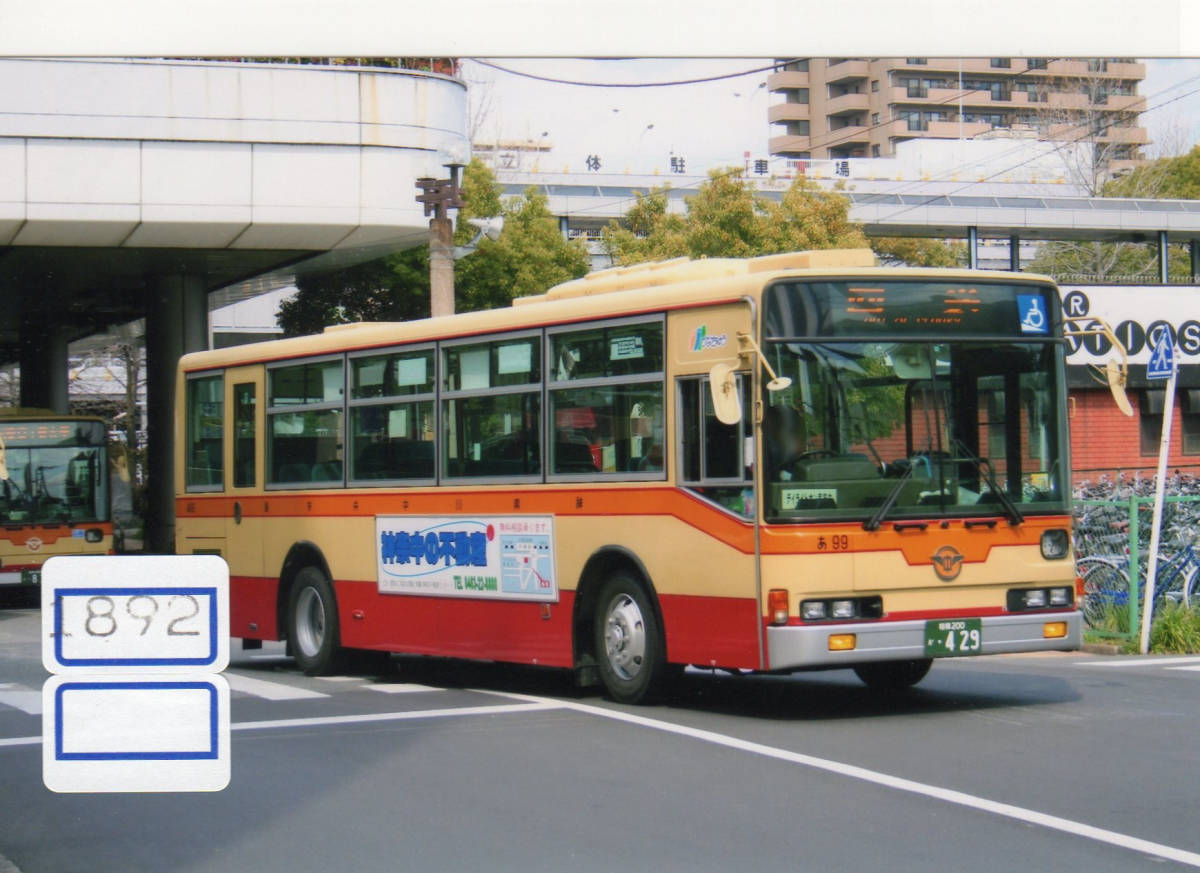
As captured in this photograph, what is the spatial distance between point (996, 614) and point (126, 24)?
8295mm

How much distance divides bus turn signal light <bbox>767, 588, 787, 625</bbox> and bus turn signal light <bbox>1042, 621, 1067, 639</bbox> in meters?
1.92

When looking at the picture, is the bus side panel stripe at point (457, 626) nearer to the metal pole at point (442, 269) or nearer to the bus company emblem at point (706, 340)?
the bus company emblem at point (706, 340)

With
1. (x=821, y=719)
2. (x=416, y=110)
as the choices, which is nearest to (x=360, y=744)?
(x=821, y=719)

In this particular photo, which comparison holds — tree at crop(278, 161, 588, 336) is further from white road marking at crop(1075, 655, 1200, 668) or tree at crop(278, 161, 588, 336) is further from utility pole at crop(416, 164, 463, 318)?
white road marking at crop(1075, 655, 1200, 668)

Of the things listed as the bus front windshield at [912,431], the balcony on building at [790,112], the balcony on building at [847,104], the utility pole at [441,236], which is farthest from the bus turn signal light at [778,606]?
the balcony on building at [790,112]

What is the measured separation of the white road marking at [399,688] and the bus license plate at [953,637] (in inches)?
175

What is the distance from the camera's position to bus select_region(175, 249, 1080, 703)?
35.3 ft

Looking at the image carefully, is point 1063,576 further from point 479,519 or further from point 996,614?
point 479,519

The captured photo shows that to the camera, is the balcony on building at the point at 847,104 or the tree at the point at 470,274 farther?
the balcony on building at the point at 847,104

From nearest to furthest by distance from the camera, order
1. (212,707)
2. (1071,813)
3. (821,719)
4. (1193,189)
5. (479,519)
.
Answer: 1. (212,707)
2. (1071,813)
3. (821,719)
4. (479,519)
5. (1193,189)

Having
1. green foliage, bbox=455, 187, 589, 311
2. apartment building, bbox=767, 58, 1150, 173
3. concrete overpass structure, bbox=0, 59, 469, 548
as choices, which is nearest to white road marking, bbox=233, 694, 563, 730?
concrete overpass structure, bbox=0, 59, 469, 548

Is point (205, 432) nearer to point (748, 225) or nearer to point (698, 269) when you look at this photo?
point (698, 269)

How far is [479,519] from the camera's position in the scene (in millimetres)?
13328

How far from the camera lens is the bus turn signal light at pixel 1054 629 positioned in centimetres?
1141
